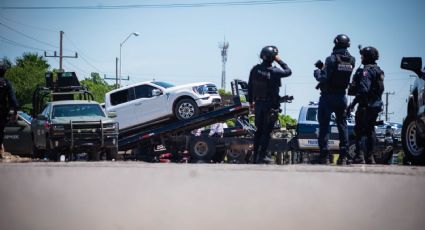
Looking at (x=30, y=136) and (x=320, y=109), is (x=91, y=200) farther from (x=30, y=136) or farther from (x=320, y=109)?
(x=30, y=136)

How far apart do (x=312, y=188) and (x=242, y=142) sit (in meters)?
14.0

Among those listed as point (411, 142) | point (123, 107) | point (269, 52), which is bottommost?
point (411, 142)

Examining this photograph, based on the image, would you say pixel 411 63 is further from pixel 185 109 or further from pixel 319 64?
pixel 185 109

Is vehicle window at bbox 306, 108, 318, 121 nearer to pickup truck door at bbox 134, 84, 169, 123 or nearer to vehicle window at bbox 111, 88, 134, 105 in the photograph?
pickup truck door at bbox 134, 84, 169, 123

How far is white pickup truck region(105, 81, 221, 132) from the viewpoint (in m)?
18.8

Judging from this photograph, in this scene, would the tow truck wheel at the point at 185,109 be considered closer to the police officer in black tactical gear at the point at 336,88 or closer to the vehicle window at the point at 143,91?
the vehicle window at the point at 143,91

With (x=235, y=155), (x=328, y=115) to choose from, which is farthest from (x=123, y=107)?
(x=328, y=115)

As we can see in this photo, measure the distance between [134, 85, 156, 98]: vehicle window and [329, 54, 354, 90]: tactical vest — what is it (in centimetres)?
1093

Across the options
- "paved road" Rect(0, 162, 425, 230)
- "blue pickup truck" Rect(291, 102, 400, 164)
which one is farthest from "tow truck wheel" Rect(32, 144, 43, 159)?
"paved road" Rect(0, 162, 425, 230)

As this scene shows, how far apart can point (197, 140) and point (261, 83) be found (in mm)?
9382

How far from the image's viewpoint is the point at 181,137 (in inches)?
763

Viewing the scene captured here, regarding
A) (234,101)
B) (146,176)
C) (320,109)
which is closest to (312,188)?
(146,176)

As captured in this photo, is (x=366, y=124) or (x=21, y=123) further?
(x=21, y=123)

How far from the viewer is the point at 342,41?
9.21 metres
